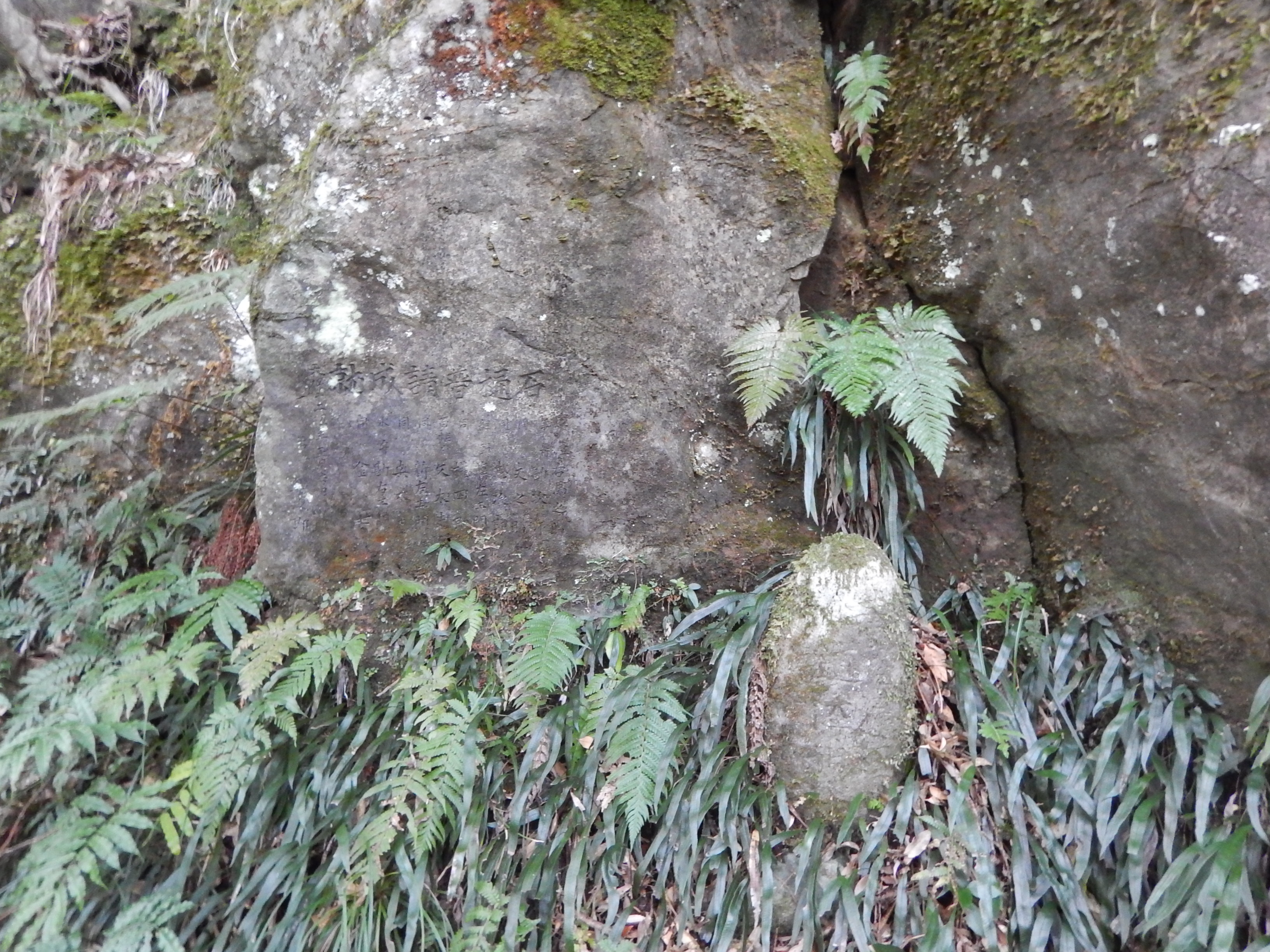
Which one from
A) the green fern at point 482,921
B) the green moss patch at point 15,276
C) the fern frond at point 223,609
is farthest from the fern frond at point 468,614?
the green moss patch at point 15,276

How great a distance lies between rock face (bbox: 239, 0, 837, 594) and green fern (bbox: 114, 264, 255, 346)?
43cm

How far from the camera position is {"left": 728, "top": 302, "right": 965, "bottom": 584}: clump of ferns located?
2.61 metres

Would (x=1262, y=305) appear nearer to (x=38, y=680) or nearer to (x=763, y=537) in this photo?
(x=763, y=537)

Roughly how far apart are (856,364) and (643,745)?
1545mm

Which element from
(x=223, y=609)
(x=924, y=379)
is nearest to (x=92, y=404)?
(x=223, y=609)

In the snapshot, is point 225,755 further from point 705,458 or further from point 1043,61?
point 1043,61

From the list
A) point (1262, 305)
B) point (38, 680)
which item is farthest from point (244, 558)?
point (1262, 305)

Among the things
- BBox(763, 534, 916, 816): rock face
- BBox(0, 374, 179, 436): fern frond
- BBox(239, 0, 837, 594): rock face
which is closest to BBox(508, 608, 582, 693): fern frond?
BBox(239, 0, 837, 594): rock face

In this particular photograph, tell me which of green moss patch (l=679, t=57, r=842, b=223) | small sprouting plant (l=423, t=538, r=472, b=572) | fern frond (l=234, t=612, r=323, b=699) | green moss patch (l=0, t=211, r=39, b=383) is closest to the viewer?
fern frond (l=234, t=612, r=323, b=699)

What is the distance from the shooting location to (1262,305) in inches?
84.8

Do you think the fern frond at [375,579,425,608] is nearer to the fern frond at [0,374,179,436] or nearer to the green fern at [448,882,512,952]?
the green fern at [448,882,512,952]

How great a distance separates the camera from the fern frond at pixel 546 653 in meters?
2.50

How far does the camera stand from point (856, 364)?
265 centimetres

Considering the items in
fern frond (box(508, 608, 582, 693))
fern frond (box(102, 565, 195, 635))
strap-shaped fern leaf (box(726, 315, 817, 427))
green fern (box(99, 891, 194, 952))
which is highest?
strap-shaped fern leaf (box(726, 315, 817, 427))
